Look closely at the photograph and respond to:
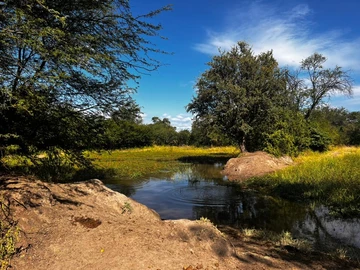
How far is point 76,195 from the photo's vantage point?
6137mm

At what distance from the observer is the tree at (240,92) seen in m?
23.3

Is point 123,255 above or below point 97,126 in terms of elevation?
below

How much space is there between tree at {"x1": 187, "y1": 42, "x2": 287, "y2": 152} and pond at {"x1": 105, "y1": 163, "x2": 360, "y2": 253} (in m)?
9.24

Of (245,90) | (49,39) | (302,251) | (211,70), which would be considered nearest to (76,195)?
(49,39)

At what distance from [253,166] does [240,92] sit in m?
6.58

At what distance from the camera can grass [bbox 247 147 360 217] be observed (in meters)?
10.0

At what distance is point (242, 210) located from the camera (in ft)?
34.2

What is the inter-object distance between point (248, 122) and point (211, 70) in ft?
18.2

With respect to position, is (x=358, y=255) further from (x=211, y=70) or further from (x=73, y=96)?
(x=211, y=70)

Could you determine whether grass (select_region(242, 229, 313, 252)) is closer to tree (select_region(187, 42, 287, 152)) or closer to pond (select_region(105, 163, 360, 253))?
pond (select_region(105, 163, 360, 253))

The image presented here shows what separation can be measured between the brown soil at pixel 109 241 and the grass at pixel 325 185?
5.15m

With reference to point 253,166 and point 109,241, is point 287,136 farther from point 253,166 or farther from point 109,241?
point 109,241

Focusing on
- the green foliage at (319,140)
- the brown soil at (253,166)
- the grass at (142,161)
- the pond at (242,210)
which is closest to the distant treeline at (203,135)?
the green foliage at (319,140)

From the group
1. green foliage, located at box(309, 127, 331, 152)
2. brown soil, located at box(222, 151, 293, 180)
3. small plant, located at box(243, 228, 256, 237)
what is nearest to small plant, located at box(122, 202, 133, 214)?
small plant, located at box(243, 228, 256, 237)
